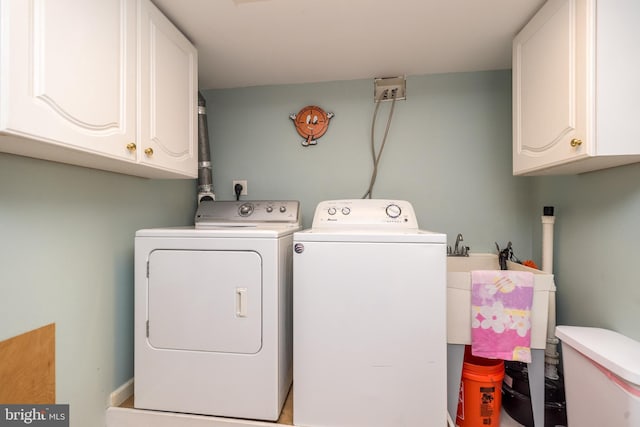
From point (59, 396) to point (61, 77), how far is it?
117 cm

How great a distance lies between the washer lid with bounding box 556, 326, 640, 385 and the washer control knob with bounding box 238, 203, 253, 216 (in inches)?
63.6

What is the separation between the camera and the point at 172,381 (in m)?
1.33

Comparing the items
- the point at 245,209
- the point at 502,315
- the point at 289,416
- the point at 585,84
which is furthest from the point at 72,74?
the point at 502,315

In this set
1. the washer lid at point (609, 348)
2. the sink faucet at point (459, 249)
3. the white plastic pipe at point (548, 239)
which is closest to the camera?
the washer lid at point (609, 348)

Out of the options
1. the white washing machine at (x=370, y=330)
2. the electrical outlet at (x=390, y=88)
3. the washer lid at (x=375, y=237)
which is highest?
the electrical outlet at (x=390, y=88)

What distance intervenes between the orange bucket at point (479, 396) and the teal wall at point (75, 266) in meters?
1.66

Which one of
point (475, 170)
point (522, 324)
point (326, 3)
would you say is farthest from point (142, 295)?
point (475, 170)

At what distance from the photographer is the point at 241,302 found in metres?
1.28

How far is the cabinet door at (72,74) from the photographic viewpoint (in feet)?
2.51

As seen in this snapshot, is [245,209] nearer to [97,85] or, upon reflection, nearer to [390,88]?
[97,85]

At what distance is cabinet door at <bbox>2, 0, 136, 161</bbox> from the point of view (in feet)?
2.51

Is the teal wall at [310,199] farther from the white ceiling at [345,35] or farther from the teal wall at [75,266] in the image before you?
the white ceiling at [345,35]

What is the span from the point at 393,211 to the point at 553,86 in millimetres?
866

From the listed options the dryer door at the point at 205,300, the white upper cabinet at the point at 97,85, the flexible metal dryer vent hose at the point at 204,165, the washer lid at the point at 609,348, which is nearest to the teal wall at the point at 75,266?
the white upper cabinet at the point at 97,85
